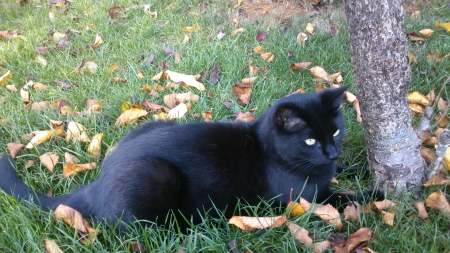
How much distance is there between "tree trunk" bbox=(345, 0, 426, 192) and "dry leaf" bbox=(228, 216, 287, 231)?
66 centimetres

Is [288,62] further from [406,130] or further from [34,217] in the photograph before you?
[34,217]

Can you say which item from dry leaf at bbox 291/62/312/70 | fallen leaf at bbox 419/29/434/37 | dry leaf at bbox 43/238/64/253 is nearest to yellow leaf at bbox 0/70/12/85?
dry leaf at bbox 43/238/64/253

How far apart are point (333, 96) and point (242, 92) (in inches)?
46.8

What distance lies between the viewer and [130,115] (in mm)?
2758

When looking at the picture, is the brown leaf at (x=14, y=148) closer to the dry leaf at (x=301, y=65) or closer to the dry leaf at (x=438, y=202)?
Answer: the dry leaf at (x=301, y=65)

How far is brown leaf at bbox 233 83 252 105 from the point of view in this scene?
9.80ft

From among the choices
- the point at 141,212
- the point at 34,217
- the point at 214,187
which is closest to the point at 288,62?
the point at 214,187

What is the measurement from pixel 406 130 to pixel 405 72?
12.9 inches

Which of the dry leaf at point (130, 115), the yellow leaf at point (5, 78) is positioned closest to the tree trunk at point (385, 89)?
the dry leaf at point (130, 115)

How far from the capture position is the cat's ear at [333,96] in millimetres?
1953

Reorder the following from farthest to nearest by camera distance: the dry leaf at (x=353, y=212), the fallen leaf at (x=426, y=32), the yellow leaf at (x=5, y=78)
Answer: the fallen leaf at (x=426, y=32), the yellow leaf at (x=5, y=78), the dry leaf at (x=353, y=212)

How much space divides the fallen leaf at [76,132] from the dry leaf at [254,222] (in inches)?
50.2

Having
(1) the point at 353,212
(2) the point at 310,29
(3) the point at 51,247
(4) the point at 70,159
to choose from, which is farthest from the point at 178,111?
(2) the point at 310,29

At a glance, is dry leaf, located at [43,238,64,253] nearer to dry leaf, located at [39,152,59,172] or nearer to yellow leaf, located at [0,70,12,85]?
dry leaf, located at [39,152,59,172]
